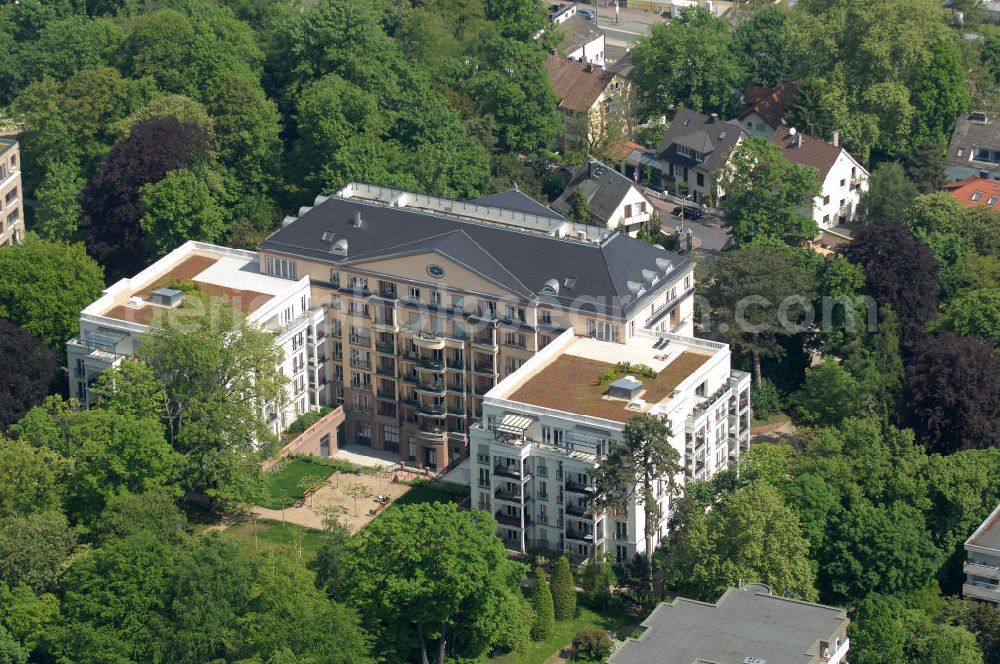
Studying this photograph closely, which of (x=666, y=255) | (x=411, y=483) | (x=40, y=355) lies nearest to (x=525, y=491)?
(x=411, y=483)

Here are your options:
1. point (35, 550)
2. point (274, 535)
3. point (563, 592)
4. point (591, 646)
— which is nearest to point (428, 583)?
point (591, 646)

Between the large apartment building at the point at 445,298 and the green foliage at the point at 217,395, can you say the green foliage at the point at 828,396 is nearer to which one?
the large apartment building at the point at 445,298

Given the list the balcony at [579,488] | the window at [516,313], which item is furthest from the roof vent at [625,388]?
the window at [516,313]

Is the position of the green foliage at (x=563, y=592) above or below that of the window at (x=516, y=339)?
below

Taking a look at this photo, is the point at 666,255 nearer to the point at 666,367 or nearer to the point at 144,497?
the point at 666,367

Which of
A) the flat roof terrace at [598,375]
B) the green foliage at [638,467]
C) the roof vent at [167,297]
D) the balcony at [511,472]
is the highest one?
the roof vent at [167,297]

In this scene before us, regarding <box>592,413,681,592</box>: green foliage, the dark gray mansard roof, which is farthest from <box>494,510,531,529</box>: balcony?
the dark gray mansard roof

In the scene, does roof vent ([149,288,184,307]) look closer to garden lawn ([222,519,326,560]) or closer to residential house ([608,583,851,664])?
garden lawn ([222,519,326,560])
